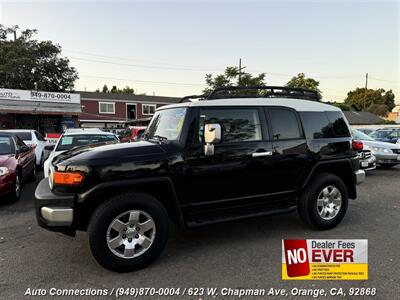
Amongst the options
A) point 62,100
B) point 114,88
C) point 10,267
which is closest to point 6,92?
point 62,100

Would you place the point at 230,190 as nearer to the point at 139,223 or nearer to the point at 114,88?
the point at 139,223

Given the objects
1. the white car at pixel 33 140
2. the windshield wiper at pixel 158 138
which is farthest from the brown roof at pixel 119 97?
the windshield wiper at pixel 158 138

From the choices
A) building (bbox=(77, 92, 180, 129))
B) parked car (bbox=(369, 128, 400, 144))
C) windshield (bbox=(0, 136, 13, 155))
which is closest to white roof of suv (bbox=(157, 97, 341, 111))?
windshield (bbox=(0, 136, 13, 155))

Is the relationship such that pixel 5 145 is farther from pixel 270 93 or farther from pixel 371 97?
pixel 371 97

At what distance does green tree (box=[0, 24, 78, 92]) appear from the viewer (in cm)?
3691

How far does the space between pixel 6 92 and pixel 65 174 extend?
26793 millimetres

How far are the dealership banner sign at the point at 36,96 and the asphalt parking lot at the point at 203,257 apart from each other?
77.6 ft

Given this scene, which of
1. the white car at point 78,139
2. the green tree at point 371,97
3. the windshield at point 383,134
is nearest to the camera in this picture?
the white car at point 78,139

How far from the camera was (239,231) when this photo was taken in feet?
15.9

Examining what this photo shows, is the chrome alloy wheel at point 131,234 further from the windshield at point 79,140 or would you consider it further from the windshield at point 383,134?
the windshield at point 383,134

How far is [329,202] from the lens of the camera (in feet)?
16.0

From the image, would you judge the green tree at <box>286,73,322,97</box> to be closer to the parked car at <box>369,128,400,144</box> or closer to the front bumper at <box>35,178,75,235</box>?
the parked car at <box>369,128,400,144</box>

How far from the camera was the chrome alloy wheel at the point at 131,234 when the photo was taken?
349cm

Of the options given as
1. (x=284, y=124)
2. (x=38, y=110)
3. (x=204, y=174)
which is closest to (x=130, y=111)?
(x=38, y=110)
